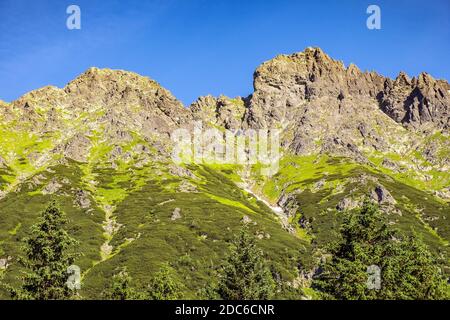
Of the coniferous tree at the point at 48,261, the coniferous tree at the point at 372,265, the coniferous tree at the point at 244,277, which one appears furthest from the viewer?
the coniferous tree at the point at 244,277

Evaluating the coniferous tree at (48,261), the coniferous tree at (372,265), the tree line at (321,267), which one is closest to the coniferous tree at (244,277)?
the tree line at (321,267)

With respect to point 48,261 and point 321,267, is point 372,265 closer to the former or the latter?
point 321,267

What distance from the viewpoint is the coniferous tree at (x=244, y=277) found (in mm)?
50156

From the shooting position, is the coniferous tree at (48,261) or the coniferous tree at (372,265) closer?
the coniferous tree at (48,261)

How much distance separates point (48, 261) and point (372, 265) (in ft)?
106

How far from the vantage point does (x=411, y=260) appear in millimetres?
55969

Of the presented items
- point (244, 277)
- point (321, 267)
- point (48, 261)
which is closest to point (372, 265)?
point (321, 267)

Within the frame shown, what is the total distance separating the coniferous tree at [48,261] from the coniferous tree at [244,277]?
619 inches

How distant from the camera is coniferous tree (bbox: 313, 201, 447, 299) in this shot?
46.1 meters

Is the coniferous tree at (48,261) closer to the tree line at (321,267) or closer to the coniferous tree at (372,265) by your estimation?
the tree line at (321,267)

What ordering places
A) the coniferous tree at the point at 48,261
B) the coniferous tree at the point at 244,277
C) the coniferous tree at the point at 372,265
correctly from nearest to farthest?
the coniferous tree at the point at 48,261, the coniferous tree at the point at 372,265, the coniferous tree at the point at 244,277

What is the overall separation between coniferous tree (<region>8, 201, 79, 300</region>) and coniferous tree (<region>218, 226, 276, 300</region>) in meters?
15.7
